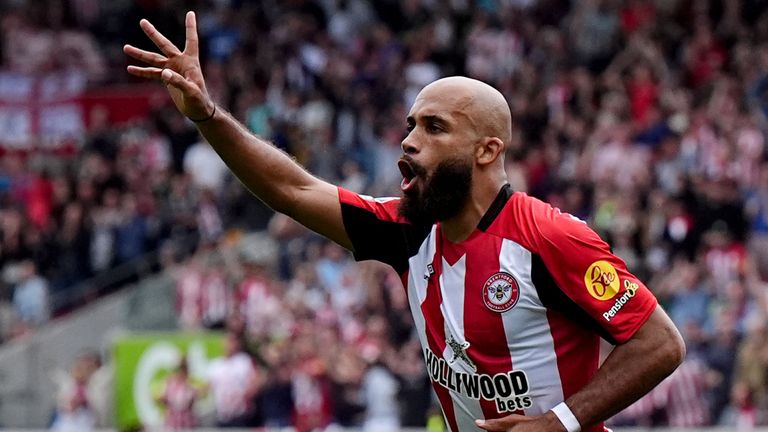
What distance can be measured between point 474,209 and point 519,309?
394mm

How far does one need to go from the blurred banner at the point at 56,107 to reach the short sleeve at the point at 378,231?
16472mm

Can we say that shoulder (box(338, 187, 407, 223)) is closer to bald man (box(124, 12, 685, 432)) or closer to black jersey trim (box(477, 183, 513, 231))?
bald man (box(124, 12, 685, 432))

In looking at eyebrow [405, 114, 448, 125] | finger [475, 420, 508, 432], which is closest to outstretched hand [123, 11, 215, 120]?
eyebrow [405, 114, 448, 125]

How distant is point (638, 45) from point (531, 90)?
1435mm

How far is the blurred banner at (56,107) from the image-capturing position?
860 inches

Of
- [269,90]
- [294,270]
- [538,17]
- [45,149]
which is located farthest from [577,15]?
[45,149]

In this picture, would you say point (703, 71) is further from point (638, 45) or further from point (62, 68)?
point (62, 68)

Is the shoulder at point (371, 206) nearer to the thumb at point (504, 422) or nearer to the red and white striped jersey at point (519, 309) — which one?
the red and white striped jersey at point (519, 309)

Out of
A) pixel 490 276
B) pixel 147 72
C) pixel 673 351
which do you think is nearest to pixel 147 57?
pixel 147 72

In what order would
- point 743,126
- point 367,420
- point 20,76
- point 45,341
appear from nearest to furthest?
1. point 367,420
2. point 743,126
3. point 45,341
4. point 20,76

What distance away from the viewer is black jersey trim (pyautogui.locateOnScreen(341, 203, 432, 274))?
542 centimetres

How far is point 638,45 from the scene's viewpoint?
62.9ft

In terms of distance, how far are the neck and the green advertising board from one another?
1165 cm

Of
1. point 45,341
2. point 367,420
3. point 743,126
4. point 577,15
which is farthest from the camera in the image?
point 577,15
